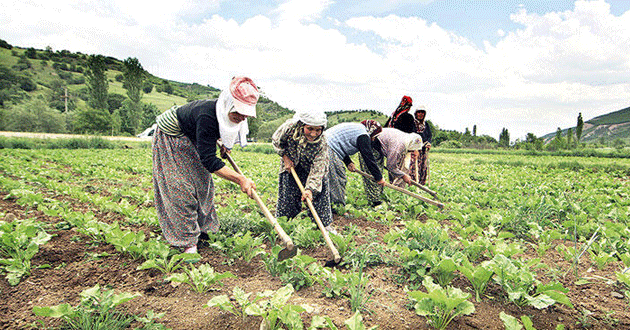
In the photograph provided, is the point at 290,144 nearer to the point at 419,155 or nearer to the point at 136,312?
the point at 136,312

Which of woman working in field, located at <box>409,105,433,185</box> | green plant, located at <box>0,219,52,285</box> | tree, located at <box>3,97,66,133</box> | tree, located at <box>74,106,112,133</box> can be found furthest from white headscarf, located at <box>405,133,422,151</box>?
tree, located at <box>3,97,66,133</box>

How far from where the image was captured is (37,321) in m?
1.95

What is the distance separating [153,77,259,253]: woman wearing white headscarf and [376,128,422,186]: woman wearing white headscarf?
2870 mm

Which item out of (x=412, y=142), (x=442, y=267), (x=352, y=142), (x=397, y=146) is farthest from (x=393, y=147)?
(x=442, y=267)

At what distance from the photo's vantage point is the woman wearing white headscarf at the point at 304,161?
3498 mm

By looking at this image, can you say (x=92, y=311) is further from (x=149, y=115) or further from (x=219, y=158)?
(x=149, y=115)

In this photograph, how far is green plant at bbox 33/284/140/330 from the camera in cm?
180

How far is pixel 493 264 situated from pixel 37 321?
117 inches

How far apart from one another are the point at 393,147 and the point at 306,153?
204cm

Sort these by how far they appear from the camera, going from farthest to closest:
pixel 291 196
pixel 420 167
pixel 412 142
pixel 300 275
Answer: pixel 420 167, pixel 412 142, pixel 291 196, pixel 300 275

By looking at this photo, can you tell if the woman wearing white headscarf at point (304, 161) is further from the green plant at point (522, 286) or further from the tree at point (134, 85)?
the tree at point (134, 85)

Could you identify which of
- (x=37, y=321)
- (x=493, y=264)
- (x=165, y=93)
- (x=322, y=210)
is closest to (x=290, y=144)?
(x=322, y=210)

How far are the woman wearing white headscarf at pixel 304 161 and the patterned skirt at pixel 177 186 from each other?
1019mm

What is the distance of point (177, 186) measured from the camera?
3039 mm
